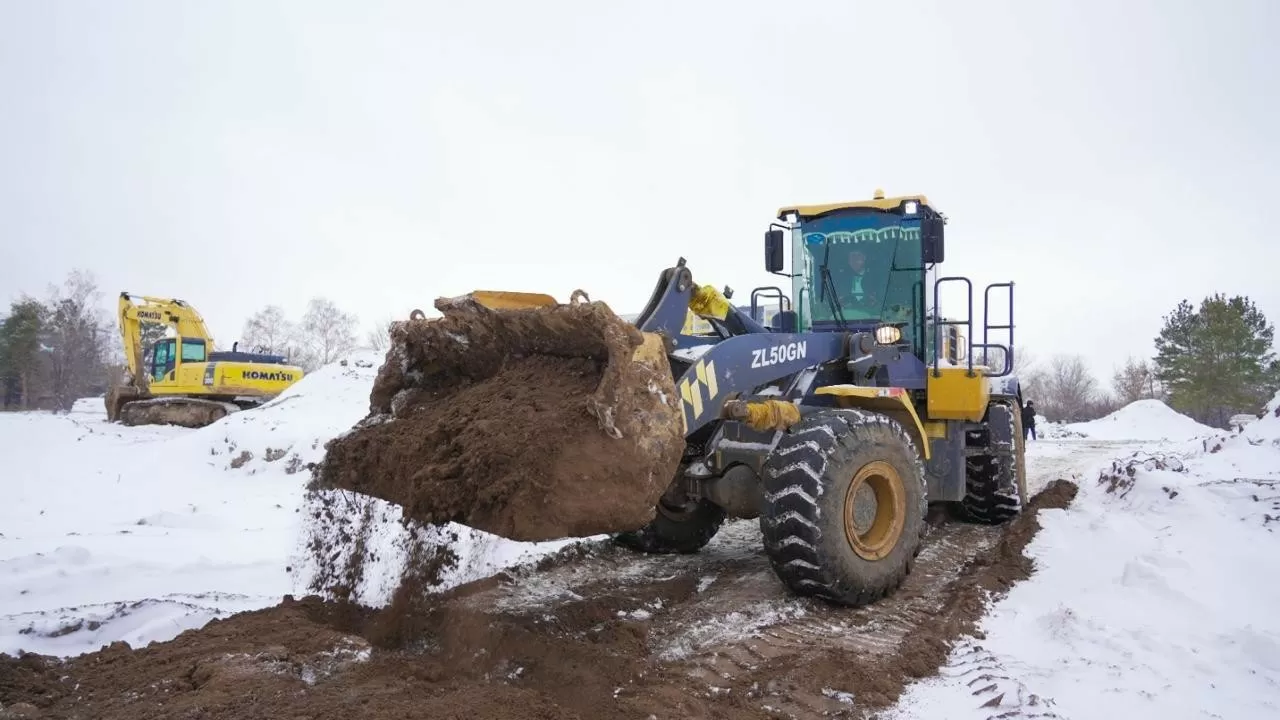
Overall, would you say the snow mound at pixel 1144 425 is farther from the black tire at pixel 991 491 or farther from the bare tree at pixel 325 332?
the bare tree at pixel 325 332

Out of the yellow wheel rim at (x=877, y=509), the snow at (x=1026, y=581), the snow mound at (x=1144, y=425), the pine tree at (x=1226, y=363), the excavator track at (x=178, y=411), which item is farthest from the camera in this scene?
the pine tree at (x=1226, y=363)

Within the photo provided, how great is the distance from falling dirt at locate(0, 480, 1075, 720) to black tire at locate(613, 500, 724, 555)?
828 millimetres

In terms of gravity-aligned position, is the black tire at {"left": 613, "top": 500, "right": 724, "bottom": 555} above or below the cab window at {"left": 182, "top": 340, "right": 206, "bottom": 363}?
below

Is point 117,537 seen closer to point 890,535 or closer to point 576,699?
point 576,699

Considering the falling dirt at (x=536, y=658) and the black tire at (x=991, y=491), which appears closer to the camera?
the falling dirt at (x=536, y=658)

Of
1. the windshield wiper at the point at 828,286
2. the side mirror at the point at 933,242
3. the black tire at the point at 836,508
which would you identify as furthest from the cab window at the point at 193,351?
the black tire at the point at 836,508

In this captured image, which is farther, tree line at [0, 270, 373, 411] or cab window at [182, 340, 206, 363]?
tree line at [0, 270, 373, 411]

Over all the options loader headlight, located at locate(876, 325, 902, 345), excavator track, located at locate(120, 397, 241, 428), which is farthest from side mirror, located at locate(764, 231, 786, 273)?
excavator track, located at locate(120, 397, 241, 428)

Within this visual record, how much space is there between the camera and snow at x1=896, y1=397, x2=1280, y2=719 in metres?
3.47

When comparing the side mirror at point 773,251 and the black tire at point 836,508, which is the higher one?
the side mirror at point 773,251

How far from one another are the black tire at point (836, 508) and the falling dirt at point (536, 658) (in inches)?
8.6

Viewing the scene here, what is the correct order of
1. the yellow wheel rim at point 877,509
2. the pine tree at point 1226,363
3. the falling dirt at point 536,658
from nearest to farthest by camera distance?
the falling dirt at point 536,658 < the yellow wheel rim at point 877,509 < the pine tree at point 1226,363

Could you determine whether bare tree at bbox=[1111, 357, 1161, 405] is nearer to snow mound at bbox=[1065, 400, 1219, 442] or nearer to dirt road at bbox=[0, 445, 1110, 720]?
snow mound at bbox=[1065, 400, 1219, 442]

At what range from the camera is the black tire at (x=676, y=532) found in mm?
6340
